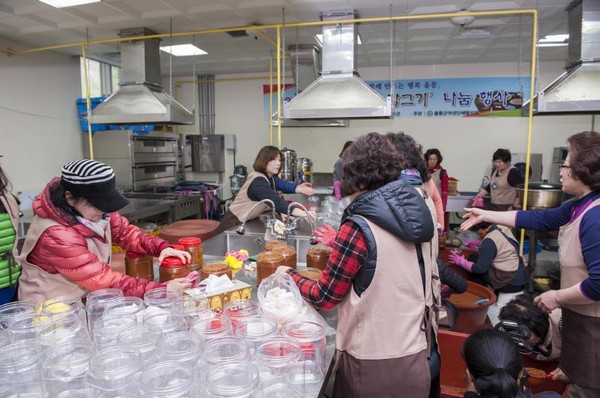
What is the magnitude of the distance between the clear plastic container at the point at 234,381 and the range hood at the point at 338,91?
9.62 ft

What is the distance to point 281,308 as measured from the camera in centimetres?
142

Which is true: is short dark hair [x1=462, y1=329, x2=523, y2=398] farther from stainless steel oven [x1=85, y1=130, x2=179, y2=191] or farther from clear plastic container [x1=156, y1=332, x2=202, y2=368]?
stainless steel oven [x1=85, y1=130, x2=179, y2=191]

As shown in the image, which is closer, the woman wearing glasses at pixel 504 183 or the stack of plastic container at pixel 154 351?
the stack of plastic container at pixel 154 351

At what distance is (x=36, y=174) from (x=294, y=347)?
20.1 ft

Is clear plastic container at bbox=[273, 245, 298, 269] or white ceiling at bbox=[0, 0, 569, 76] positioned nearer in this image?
clear plastic container at bbox=[273, 245, 298, 269]

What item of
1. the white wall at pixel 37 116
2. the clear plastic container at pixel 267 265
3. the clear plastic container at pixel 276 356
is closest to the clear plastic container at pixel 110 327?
the clear plastic container at pixel 276 356

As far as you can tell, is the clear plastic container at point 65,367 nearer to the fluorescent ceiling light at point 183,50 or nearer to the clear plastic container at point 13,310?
the clear plastic container at point 13,310

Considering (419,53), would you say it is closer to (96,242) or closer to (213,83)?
(213,83)

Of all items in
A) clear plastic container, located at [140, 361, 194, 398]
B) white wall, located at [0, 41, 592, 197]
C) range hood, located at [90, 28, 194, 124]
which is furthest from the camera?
white wall, located at [0, 41, 592, 197]

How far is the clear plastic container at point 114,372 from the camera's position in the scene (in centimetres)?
97

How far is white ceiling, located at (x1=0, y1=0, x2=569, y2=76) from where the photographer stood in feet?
13.0

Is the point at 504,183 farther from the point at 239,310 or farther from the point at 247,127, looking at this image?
the point at 239,310

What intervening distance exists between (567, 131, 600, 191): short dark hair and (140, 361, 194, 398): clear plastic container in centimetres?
190

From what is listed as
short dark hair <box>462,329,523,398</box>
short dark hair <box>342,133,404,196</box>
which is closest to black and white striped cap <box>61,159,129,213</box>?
short dark hair <box>342,133,404,196</box>
